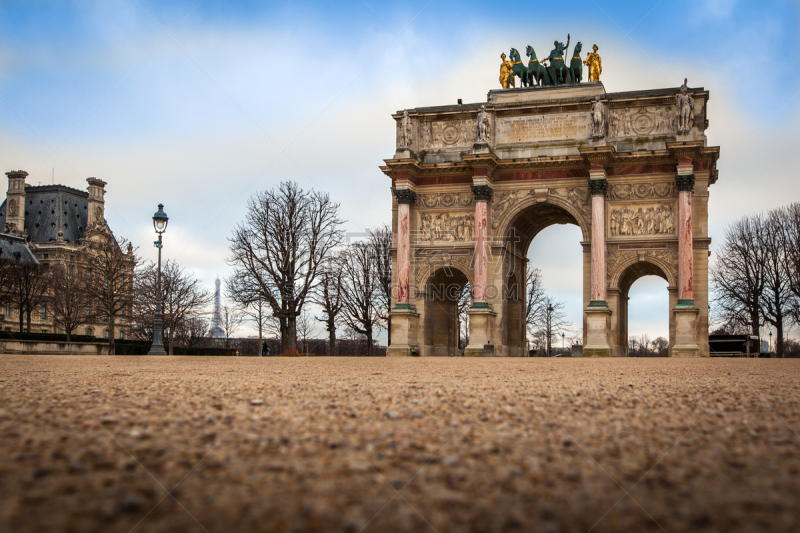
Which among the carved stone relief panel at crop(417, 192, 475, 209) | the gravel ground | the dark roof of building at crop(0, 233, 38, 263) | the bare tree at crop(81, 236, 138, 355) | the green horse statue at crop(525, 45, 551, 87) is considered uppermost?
the green horse statue at crop(525, 45, 551, 87)

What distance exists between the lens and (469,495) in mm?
3631

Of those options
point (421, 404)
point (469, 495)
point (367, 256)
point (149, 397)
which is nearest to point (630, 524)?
point (469, 495)

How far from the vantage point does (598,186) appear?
119 ft

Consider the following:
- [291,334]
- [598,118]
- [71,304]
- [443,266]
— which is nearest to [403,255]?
[443,266]

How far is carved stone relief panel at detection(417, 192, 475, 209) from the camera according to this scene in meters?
39.4

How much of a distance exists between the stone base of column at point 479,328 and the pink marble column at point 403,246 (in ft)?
11.8

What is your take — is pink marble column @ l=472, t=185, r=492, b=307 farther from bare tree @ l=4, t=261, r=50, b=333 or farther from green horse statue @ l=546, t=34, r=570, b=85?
bare tree @ l=4, t=261, r=50, b=333

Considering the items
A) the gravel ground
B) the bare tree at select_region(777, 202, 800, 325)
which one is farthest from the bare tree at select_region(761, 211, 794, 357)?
the gravel ground

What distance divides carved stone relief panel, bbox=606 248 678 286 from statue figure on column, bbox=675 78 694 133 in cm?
580

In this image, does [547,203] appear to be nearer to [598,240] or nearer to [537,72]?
[598,240]

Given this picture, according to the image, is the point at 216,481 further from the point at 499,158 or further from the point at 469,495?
the point at 499,158

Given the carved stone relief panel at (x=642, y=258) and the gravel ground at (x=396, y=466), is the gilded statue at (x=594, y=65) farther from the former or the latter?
the gravel ground at (x=396, y=466)

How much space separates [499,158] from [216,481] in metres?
36.0

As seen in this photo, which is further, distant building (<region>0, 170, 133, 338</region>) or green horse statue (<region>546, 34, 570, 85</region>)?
distant building (<region>0, 170, 133, 338</region>)
